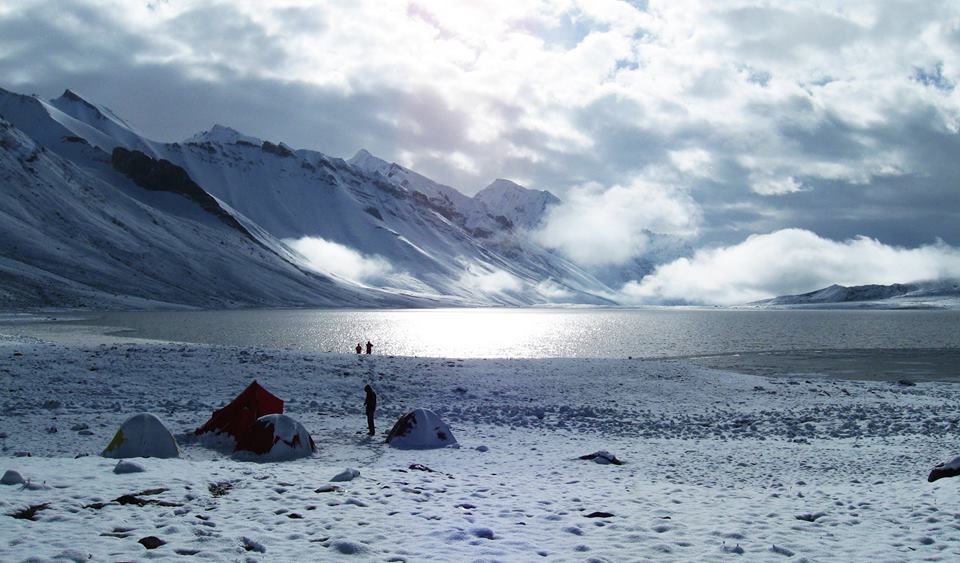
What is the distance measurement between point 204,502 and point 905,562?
12209 mm

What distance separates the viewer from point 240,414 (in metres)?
21.8

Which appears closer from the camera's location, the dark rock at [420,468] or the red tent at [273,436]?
the dark rock at [420,468]

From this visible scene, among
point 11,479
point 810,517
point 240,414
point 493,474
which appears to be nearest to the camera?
point 11,479

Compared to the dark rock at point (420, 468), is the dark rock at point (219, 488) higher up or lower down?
higher up

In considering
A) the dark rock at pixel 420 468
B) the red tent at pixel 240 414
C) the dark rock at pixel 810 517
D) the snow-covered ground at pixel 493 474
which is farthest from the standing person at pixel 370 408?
the dark rock at pixel 810 517

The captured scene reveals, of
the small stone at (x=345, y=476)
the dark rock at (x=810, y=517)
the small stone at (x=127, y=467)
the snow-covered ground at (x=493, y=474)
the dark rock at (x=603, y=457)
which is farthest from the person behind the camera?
the dark rock at (x=603, y=457)

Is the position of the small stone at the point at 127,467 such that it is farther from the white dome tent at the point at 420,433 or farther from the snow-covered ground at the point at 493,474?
the white dome tent at the point at 420,433

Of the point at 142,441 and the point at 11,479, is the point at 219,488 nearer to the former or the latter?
the point at 11,479

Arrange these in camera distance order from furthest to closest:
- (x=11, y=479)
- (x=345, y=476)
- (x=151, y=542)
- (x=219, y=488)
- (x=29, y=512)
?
(x=345, y=476) < (x=219, y=488) < (x=11, y=479) < (x=29, y=512) < (x=151, y=542)

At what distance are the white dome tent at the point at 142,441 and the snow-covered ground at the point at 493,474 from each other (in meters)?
1.00

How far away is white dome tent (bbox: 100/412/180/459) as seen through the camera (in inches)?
687

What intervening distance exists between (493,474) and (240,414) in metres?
10.0

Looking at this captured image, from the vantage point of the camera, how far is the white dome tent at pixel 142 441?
17453 mm

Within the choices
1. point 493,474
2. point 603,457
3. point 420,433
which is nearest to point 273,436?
point 420,433
